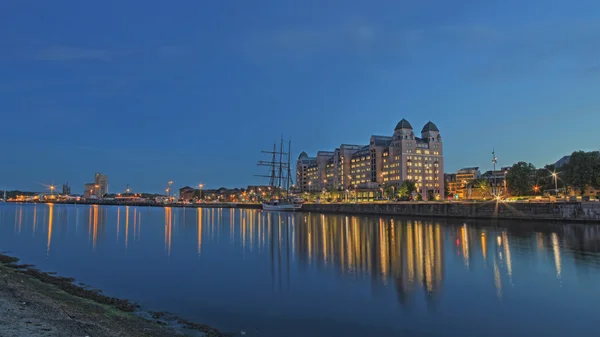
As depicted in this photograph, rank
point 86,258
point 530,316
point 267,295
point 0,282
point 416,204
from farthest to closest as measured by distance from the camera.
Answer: point 416,204
point 86,258
point 267,295
point 0,282
point 530,316

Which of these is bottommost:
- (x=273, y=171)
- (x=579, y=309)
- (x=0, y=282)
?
(x=579, y=309)

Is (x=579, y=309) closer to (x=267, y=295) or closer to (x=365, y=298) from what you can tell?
(x=365, y=298)

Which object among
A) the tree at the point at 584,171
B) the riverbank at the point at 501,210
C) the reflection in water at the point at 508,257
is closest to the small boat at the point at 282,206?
the riverbank at the point at 501,210

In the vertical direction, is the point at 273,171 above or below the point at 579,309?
above

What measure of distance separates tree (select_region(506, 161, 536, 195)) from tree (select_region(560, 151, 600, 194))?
21.8 metres

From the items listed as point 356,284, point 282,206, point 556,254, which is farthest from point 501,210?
point 282,206

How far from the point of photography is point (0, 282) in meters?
18.6

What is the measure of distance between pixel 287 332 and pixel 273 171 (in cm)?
17623

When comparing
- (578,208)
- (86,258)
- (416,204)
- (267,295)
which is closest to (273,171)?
(416,204)

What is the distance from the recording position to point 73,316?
1355 cm

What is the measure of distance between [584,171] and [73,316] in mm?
109313

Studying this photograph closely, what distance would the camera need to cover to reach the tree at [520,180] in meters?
121

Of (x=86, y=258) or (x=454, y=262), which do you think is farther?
(x=86, y=258)

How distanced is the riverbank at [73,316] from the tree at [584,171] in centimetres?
10545
